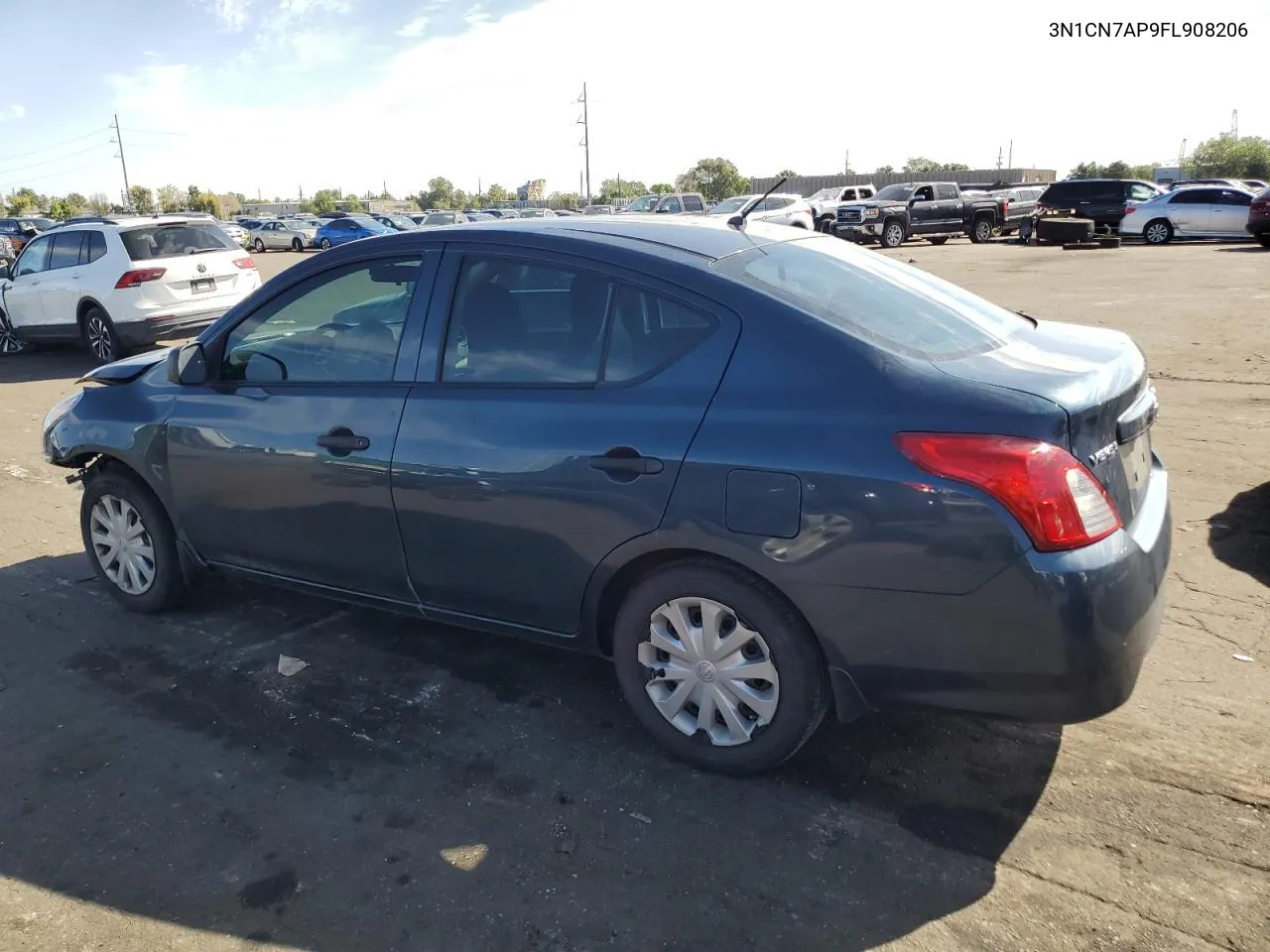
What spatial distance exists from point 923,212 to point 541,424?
3091cm

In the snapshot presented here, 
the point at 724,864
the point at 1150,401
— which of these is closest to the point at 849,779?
the point at 724,864

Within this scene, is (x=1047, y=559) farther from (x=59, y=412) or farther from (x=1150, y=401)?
(x=59, y=412)

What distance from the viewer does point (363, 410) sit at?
365 cm

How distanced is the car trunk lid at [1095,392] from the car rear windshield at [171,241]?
37.6 ft

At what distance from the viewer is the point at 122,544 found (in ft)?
15.2

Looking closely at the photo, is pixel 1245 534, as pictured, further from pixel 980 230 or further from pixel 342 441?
pixel 980 230

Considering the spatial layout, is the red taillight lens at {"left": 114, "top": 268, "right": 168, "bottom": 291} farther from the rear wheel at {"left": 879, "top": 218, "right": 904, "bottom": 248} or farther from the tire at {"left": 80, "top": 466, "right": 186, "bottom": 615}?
the rear wheel at {"left": 879, "top": 218, "right": 904, "bottom": 248}

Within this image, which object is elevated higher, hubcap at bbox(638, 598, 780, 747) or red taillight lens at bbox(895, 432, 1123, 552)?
red taillight lens at bbox(895, 432, 1123, 552)

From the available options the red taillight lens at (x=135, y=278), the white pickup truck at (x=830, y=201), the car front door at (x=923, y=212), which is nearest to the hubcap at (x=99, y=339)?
the red taillight lens at (x=135, y=278)

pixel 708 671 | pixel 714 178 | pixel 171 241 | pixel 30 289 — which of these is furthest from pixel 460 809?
pixel 714 178

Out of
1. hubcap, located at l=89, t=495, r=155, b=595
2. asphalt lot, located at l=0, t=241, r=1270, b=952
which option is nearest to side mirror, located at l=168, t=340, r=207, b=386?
hubcap, located at l=89, t=495, r=155, b=595

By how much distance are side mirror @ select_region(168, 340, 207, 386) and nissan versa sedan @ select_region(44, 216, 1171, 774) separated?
4cm

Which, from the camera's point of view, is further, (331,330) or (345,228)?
(345,228)

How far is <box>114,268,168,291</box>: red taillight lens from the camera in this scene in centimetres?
1173
